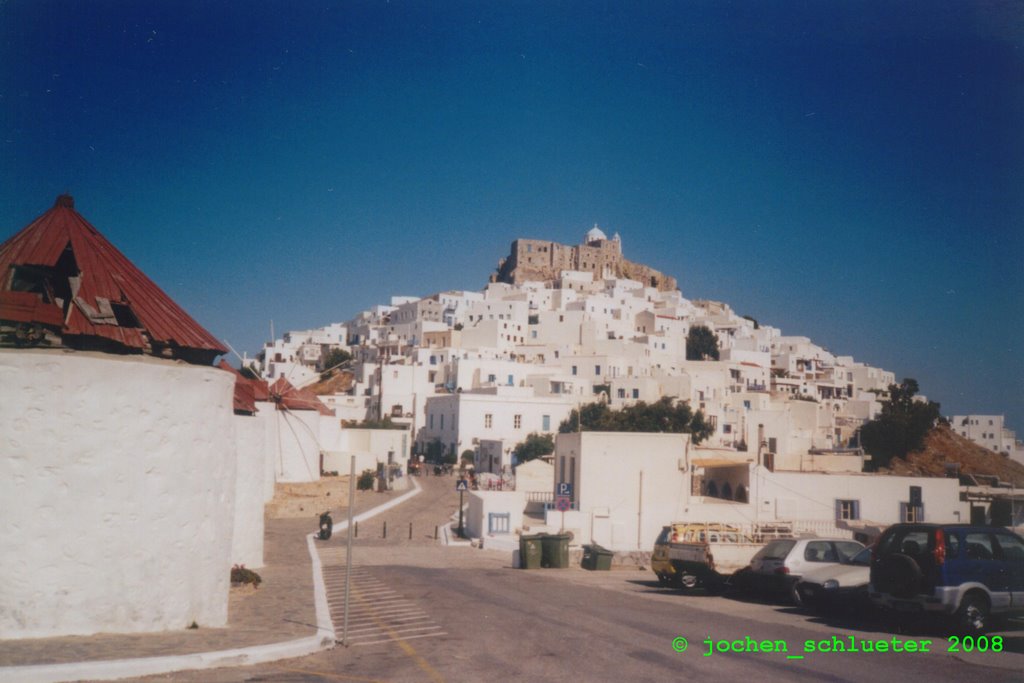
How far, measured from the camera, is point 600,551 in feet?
89.8

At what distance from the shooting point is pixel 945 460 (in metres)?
83.5

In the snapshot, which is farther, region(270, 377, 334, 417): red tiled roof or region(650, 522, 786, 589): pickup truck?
region(270, 377, 334, 417): red tiled roof

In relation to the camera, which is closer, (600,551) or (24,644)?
(24,644)

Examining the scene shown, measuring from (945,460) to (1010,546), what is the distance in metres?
76.9

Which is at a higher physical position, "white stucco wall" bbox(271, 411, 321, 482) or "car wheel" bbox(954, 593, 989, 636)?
"white stucco wall" bbox(271, 411, 321, 482)

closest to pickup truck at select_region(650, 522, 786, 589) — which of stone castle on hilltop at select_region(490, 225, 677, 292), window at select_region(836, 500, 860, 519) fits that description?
window at select_region(836, 500, 860, 519)

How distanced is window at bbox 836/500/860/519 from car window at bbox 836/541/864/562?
61.9 ft

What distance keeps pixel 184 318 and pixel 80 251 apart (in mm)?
1894

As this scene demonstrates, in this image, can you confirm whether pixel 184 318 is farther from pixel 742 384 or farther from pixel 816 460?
pixel 742 384

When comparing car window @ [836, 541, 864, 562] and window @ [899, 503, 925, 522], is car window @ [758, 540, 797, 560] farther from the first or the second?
window @ [899, 503, 925, 522]

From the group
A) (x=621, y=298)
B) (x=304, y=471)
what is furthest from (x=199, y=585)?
(x=621, y=298)

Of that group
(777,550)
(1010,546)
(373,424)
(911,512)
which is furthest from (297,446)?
(373,424)

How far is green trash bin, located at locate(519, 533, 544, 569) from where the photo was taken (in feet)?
90.0

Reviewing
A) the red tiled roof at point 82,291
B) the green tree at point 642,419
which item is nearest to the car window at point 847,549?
the red tiled roof at point 82,291
